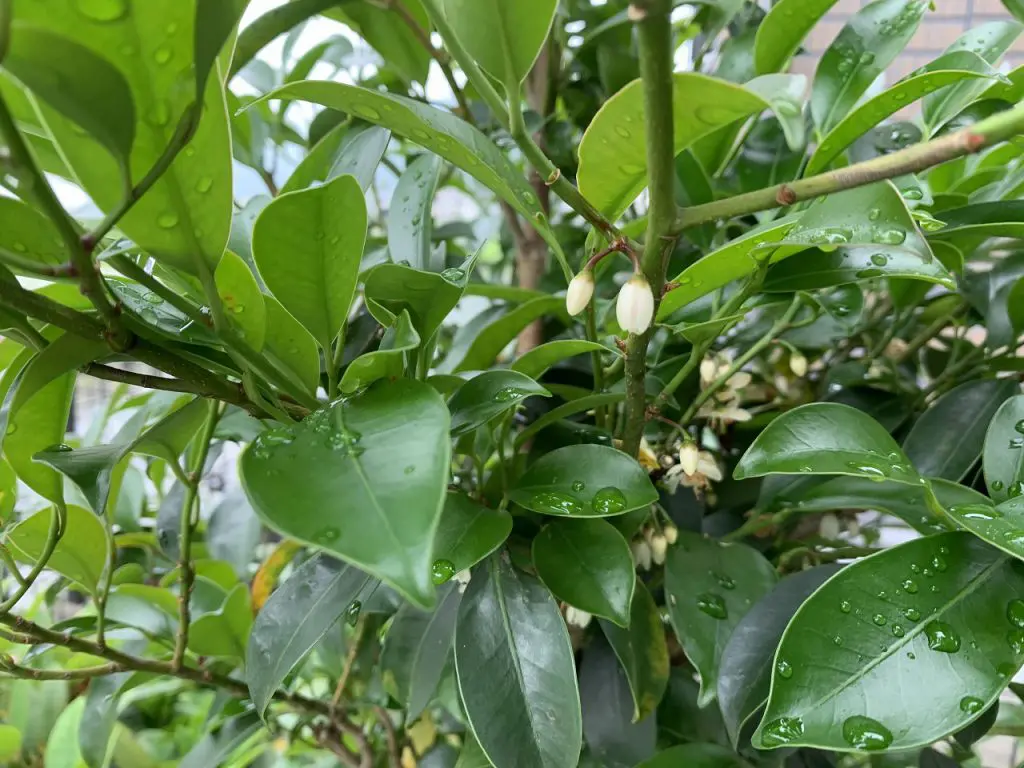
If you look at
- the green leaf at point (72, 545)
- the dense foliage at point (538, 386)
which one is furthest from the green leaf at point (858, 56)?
the green leaf at point (72, 545)

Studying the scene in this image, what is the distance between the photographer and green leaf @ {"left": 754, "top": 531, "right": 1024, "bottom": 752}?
0.30m

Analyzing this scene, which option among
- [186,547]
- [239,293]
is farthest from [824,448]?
[186,547]

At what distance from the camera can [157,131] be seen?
0.79 ft

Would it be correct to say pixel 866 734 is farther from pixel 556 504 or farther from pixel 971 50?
pixel 971 50

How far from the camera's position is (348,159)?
1.46ft

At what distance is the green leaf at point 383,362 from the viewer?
30cm

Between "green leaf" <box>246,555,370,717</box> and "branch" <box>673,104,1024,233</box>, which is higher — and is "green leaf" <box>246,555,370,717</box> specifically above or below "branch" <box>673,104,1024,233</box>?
below

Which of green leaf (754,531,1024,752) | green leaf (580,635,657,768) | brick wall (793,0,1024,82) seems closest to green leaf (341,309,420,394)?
green leaf (754,531,1024,752)

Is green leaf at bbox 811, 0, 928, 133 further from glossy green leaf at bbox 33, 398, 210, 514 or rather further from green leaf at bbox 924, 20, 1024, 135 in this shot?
glossy green leaf at bbox 33, 398, 210, 514

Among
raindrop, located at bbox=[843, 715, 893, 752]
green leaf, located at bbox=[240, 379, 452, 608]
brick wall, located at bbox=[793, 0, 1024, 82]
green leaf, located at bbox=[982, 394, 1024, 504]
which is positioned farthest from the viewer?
brick wall, located at bbox=[793, 0, 1024, 82]

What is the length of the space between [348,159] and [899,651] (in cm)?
42

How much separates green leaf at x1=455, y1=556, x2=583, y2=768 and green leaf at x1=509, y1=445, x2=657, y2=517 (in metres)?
0.06

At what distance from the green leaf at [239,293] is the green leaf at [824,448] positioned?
0.26m

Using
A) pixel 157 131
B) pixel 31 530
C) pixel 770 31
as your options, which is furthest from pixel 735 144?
pixel 31 530
